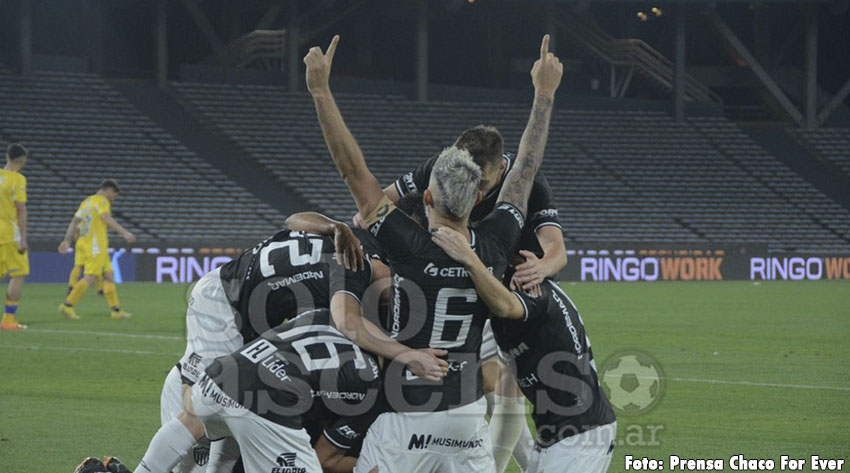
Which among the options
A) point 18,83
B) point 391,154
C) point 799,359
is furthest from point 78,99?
point 799,359

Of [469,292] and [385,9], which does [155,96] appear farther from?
[469,292]

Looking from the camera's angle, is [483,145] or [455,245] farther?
[483,145]

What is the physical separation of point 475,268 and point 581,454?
1234 mm

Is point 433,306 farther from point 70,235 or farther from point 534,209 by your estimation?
point 70,235

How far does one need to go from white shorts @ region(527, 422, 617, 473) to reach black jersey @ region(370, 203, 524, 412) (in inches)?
23.7

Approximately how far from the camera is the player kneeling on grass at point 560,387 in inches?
240

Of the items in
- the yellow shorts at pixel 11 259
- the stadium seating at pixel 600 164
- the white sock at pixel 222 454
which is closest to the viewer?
the white sock at pixel 222 454

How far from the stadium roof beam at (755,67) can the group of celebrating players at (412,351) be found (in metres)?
37.8

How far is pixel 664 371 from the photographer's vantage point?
13492 mm

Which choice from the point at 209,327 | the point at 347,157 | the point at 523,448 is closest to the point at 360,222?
the point at 347,157

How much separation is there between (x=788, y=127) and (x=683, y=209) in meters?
8.41

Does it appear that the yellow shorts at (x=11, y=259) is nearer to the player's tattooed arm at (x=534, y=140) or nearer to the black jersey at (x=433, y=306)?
the player's tattooed arm at (x=534, y=140)

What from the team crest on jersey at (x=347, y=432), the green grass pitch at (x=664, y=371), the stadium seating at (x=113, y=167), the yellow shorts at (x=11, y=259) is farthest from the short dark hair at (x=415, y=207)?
the stadium seating at (x=113, y=167)

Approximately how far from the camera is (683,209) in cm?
3912
